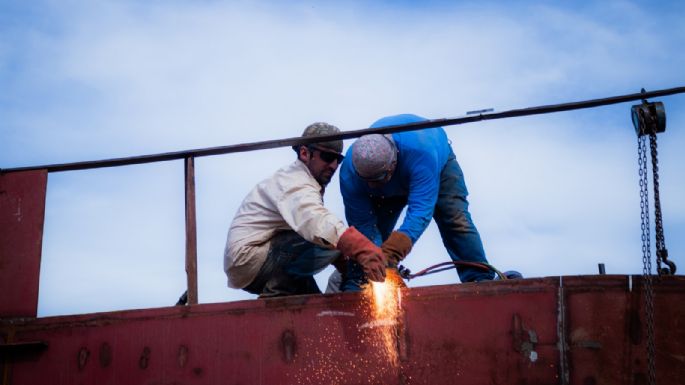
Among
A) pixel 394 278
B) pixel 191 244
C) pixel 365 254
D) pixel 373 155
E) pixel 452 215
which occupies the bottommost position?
pixel 394 278

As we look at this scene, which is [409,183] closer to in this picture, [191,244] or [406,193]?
[406,193]

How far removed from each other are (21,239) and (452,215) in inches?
126

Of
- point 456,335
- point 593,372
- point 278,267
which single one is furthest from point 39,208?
point 593,372

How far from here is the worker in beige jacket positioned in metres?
5.60

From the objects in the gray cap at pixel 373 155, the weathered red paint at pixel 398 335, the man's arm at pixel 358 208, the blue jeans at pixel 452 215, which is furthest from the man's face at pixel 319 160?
the weathered red paint at pixel 398 335

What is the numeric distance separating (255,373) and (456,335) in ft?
3.86

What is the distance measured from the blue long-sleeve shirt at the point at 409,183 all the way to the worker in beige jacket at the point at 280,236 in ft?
1.98

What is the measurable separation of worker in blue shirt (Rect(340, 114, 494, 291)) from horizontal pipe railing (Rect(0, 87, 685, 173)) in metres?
0.94

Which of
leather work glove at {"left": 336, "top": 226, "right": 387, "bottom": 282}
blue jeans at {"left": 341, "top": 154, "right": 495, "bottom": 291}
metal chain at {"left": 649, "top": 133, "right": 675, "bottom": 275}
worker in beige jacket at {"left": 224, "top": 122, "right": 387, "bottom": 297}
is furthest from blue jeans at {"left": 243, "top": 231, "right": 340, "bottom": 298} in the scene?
metal chain at {"left": 649, "top": 133, "right": 675, "bottom": 275}

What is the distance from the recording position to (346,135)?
531 centimetres

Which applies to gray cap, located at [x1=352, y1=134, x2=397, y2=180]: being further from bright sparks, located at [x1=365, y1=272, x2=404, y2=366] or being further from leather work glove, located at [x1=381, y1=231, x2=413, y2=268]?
bright sparks, located at [x1=365, y1=272, x2=404, y2=366]

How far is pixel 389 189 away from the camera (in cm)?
680

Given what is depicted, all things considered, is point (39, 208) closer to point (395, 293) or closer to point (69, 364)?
point (69, 364)

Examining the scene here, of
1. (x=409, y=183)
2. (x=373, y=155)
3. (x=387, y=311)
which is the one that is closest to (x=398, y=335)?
(x=387, y=311)
